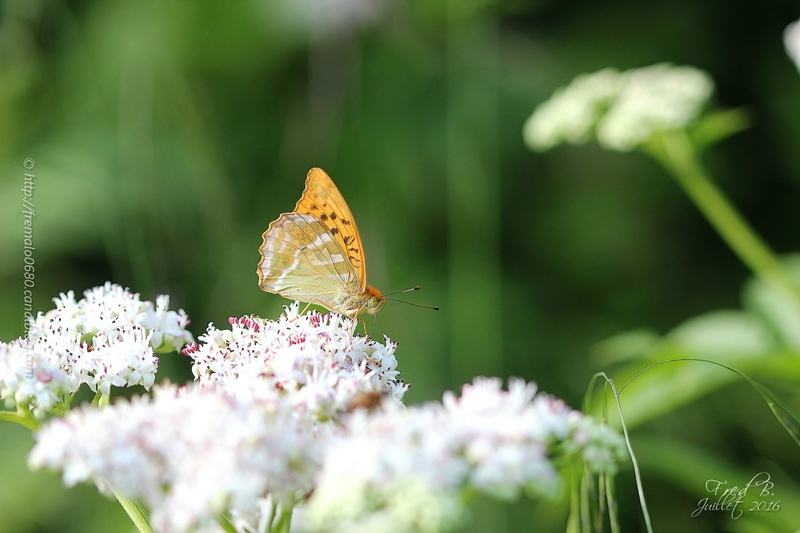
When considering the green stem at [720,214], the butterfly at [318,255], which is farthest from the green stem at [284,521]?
the green stem at [720,214]

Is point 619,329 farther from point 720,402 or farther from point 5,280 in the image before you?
point 5,280

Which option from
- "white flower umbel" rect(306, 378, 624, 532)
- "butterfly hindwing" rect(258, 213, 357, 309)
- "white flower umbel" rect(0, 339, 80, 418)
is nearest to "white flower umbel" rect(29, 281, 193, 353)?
"white flower umbel" rect(0, 339, 80, 418)

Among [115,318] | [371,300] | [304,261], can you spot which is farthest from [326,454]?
[304,261]

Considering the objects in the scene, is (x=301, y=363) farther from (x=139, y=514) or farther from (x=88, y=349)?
(x=88, y=349)

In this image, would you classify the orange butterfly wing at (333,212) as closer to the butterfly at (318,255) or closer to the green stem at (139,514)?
the butterfly at (318,255)

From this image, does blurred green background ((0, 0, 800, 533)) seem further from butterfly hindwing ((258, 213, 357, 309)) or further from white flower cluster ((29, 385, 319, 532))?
white flower cluster ((29, 385, 319, 532))

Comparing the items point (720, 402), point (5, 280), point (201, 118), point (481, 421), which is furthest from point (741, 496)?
point (5, 280)
